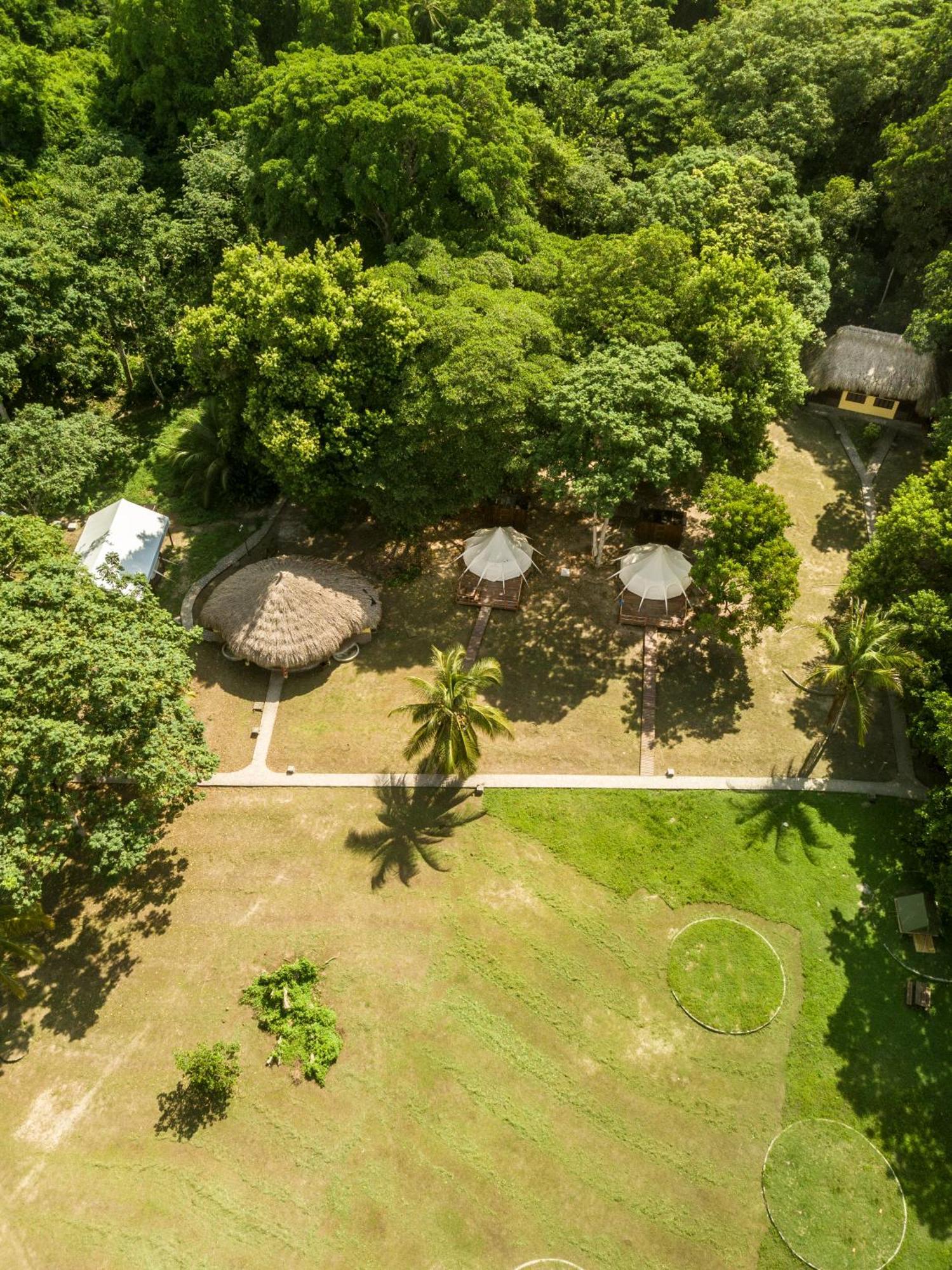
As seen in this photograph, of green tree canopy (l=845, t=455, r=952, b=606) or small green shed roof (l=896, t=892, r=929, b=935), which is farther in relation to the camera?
green tree canopy (l=845, t=455, r=952, b=606)

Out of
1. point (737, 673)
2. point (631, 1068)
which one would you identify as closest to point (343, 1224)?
point (631, 1068)

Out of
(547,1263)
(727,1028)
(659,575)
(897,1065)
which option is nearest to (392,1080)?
(547,1263)

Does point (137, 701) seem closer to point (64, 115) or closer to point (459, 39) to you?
point (459, 39)

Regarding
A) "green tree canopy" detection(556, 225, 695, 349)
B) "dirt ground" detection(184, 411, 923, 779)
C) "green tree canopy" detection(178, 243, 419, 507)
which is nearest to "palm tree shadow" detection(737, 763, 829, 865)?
"dirt ground" detection(184, 411, 923, 779)

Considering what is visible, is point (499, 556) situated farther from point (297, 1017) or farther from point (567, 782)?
point (297, 1017)

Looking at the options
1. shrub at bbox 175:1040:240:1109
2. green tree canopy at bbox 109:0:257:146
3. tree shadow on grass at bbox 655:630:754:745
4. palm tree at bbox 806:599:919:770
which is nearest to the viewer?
shrub at bbox 175:1040:240:1109

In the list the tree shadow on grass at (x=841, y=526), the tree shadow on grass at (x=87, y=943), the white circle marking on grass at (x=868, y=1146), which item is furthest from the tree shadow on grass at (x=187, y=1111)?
the tree shadow on grass at (x=841, y=526)

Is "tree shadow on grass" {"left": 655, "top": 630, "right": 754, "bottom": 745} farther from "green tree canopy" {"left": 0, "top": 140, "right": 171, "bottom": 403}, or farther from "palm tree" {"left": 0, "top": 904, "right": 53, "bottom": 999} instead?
Answer: "green tree canopy" {"left": 0, "top": 140, "right": 171, "bottom": 403}
